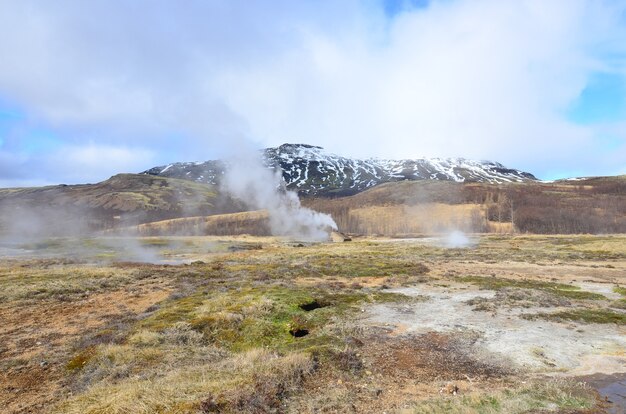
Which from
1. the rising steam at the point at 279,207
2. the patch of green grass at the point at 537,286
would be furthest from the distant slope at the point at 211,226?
the patch of green grass at the point at 537,286

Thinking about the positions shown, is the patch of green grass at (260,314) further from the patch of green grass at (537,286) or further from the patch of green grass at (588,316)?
the patch of green grass at (537,286)

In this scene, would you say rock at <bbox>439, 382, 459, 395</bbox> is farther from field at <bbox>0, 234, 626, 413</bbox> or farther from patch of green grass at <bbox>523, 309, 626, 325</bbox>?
patch of green grass at <bbox>523, 309, 626, 325</bbox>

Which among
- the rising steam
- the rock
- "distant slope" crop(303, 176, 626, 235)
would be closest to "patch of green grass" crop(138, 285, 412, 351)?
the rock

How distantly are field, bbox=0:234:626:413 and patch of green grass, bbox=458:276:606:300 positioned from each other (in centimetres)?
25

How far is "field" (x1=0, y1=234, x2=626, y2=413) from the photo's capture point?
9984 millimetres

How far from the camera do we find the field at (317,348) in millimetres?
9984

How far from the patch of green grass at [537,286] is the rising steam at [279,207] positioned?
76.1m

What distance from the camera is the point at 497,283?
1195 inches

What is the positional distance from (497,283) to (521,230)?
4395 inches

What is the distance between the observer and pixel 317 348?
535 inches

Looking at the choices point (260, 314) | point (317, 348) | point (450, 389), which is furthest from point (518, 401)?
point (260, 314)

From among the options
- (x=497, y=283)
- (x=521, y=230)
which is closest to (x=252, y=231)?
(x=521, y=230)

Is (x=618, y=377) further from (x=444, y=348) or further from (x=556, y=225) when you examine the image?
(x=556, y=225)

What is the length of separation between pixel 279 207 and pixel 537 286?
116m
